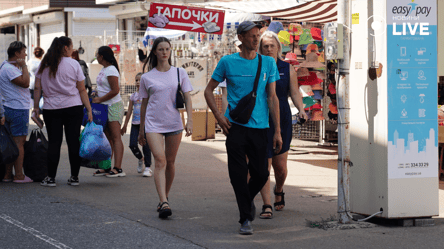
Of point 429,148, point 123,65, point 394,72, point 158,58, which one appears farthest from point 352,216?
point 123,65

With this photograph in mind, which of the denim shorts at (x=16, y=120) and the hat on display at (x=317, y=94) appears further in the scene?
the hat on display at (x=317, y=94)

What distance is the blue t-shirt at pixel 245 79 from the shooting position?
5922 mm

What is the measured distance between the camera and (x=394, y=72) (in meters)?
6.07

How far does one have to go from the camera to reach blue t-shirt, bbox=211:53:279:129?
592cm

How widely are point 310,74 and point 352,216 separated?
5.83 m

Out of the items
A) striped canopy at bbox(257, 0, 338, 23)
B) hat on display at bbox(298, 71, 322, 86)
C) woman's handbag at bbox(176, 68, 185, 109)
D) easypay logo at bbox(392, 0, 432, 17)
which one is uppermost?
striped canopy at bbox(257, 0, 338, 23)

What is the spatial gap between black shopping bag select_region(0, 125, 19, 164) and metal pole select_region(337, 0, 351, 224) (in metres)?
4.42

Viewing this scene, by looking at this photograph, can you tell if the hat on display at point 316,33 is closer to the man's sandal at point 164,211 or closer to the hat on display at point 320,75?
the hat on display at point 320,75

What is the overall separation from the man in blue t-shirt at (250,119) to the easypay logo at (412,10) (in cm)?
122

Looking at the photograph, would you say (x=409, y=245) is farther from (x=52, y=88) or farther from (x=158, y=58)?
(x=52, y=88)

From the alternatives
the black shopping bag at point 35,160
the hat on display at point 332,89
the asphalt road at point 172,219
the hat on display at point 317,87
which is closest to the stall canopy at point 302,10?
the hat on display at point 317,87

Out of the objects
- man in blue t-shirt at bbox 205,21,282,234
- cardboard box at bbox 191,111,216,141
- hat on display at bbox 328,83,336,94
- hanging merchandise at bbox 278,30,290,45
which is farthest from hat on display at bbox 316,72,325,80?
man in blue t-shirt at bbox 205,21,282,234

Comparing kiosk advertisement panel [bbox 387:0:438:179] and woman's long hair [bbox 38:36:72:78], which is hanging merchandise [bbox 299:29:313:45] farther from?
kiosk advertisement panel [bbox 387:0:438:179]

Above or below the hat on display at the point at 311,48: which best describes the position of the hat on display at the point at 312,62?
below
